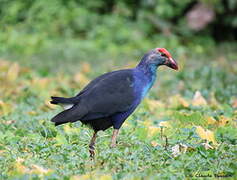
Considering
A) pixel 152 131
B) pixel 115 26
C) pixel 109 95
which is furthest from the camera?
pixel 115 26

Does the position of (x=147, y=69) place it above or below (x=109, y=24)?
below

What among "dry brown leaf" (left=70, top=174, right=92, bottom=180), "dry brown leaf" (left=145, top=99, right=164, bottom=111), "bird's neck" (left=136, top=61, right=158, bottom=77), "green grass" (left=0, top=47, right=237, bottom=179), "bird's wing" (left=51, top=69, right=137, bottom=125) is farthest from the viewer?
"dry brown leaf" (left=145, top=99, right=164, bottom=111)

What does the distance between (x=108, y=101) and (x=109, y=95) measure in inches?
2.2

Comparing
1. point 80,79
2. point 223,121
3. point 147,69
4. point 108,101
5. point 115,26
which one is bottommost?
point 223,121

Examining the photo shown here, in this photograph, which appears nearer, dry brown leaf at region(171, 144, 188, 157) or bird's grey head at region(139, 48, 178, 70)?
dry brown leaf at region(171, 144, 188, 157)

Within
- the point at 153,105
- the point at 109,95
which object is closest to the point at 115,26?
the point at 153,105

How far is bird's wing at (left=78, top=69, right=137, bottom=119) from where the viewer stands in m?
4.89

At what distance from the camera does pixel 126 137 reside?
545cm

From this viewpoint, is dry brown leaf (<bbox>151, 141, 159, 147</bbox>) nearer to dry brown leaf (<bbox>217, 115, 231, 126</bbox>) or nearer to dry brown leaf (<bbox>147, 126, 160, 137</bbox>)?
dry brown leaf (<bbox>147, 126, 160, 137</bbox>)

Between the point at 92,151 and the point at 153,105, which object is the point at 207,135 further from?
the point at 153,105

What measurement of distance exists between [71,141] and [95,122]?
1.22 feet

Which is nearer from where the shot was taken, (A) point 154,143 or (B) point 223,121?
(A) point 154,143

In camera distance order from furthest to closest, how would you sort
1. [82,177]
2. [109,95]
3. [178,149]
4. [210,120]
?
[210,120], [109,95], [178,149], [82,177]

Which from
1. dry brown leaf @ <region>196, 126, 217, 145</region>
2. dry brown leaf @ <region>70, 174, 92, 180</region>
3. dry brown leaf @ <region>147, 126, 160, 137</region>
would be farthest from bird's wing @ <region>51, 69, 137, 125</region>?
dry brown leaf @ <region>70, 174, 92, 180</region>
